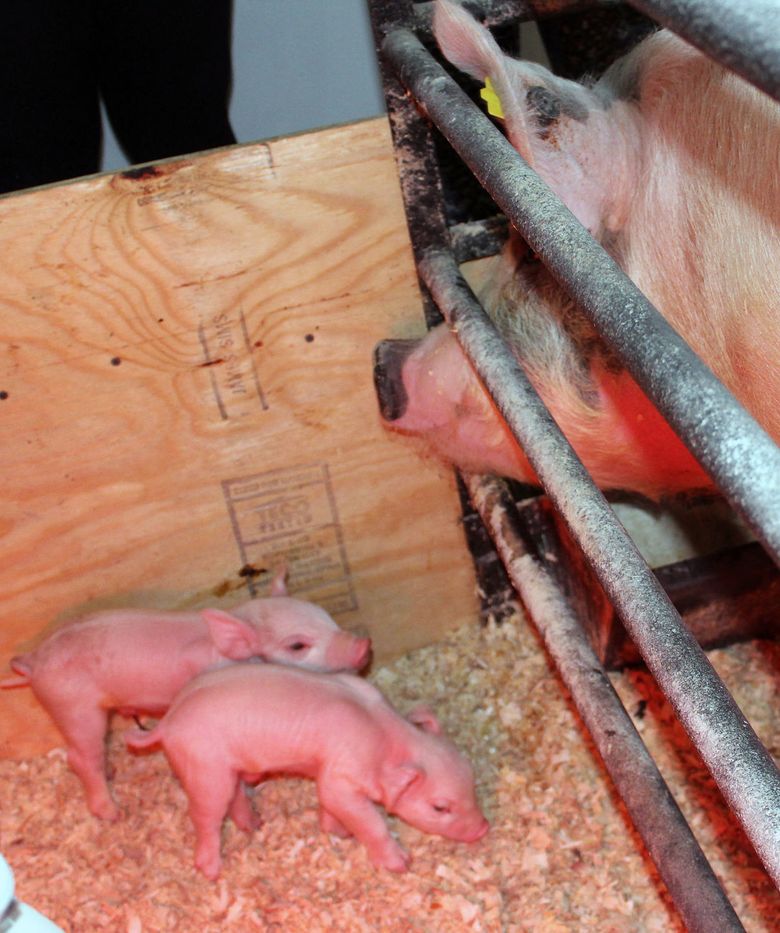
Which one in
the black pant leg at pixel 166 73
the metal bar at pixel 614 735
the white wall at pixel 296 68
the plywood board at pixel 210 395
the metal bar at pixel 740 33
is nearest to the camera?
the metal bar at pixel 740 33

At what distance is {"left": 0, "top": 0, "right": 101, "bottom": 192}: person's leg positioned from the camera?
1.60 metres

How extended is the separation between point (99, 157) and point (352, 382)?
0.57 m

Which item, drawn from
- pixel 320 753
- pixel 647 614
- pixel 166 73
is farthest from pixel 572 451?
pixel 166 73

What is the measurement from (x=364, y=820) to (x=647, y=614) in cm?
80

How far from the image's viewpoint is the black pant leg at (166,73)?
1.67m

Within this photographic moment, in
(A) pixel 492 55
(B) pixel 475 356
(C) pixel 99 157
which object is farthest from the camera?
(C) pixel 99 157

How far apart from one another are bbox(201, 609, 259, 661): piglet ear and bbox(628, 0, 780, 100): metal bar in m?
1.13

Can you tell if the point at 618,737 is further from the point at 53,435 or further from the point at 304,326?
the point at 53,435

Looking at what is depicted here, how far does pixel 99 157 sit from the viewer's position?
179 centimetres

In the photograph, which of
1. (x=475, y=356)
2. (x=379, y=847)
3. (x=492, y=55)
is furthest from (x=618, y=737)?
(x=492, y=55)

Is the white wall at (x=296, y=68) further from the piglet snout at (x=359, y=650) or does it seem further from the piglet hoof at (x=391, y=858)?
the piglet hoof at (x=391, y=858)

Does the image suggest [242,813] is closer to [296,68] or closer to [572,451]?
[572,451]

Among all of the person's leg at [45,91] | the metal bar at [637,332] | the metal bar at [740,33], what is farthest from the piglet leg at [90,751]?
the metal bar at [740,33]

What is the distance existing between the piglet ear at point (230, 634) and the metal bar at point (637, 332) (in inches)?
29.6
